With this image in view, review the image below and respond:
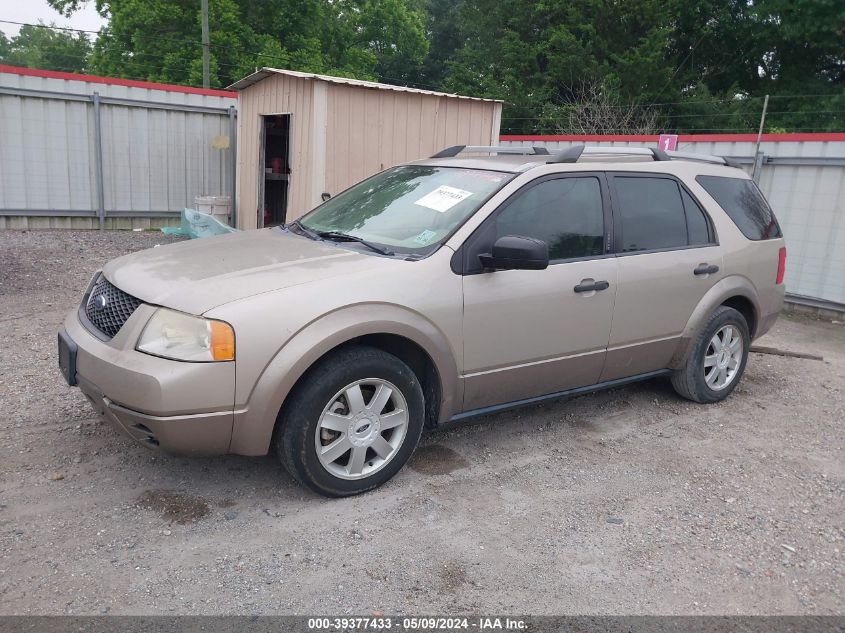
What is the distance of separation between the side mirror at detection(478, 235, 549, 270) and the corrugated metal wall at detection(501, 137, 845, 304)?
6557 millimetres

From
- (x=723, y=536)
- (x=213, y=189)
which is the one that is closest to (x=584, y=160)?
(x=723, y=536)

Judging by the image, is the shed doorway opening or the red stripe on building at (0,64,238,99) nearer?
the shed doorway opening

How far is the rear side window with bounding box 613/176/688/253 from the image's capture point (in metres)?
4.70

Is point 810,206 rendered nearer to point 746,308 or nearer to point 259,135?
point 746,308

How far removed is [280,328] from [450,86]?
32.9 meters

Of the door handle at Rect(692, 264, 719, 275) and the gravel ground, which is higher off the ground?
the door handle at Rect(692, 264, 719, 275)

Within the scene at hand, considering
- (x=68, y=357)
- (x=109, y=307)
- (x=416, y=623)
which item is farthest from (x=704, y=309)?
(x=68, y=357)

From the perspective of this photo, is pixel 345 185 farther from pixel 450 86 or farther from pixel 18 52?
pixel 18 52

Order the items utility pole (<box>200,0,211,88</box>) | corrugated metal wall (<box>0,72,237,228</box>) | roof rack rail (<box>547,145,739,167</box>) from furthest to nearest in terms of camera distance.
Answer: utility pole (<box>200,0,211,88</box>) < corrugated metal wall (<box>0,72,237,228</box>) < roof rack rail (<box>547,145,739,167</box>)

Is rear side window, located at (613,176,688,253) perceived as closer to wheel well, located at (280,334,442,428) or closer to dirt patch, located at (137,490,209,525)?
wheel well, located at (280,334,442,428)

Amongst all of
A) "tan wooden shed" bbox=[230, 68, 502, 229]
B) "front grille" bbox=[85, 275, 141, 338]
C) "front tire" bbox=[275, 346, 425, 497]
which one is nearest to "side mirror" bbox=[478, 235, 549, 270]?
"front tire" bbox=[275, 346, 425, 497]

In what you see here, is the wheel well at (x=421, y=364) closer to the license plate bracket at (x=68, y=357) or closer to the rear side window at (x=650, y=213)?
the license plate bracket at (x=68, y=357)

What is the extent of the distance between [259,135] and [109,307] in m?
7.39

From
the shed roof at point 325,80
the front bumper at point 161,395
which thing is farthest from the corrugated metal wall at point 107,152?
the front bumper at point 161,395
